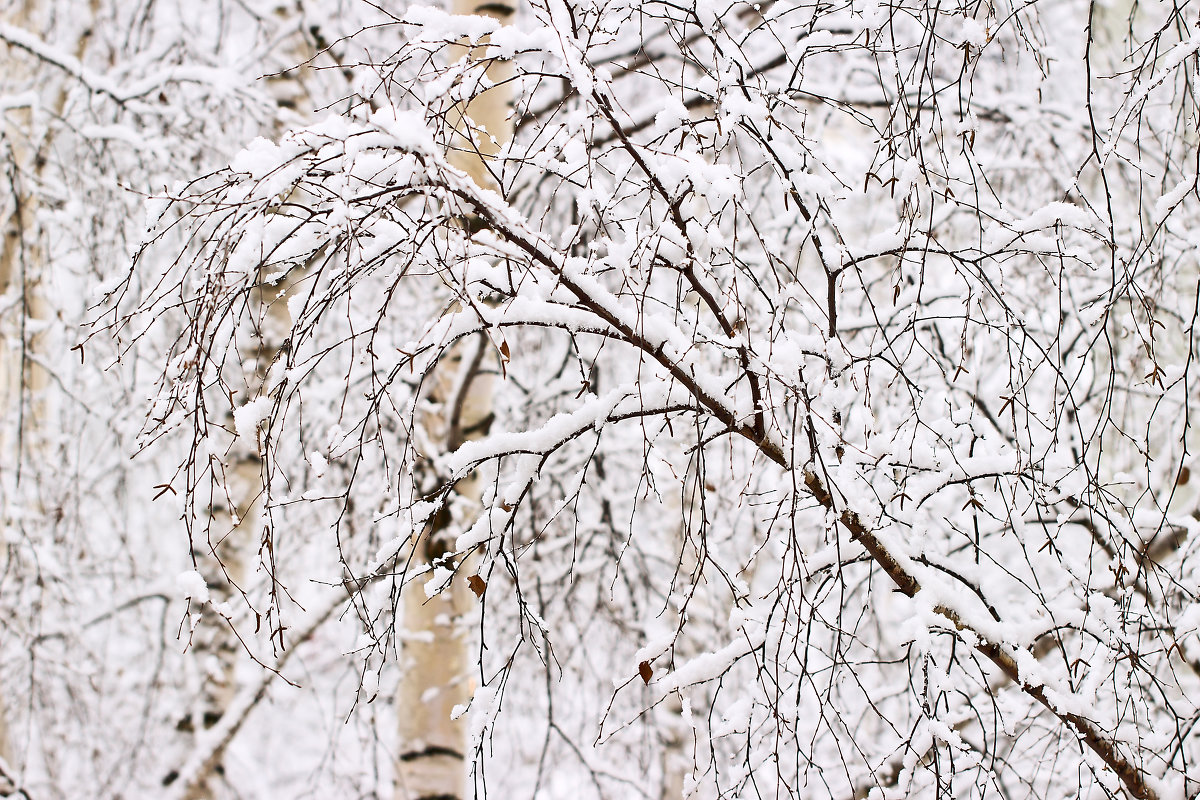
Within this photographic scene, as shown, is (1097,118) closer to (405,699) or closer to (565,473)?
(565,473)

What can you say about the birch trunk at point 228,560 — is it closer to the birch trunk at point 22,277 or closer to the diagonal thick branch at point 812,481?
the birch trunk at point 22,277

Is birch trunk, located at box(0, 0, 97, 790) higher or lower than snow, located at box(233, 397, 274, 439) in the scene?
higher

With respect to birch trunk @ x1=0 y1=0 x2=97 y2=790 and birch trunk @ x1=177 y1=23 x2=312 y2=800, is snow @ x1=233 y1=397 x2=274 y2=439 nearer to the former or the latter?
birch trunk @ x1=0 y1=0 x2=97 y2=790

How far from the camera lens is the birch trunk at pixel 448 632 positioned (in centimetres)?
261

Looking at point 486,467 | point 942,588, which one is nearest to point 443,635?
point 486,467

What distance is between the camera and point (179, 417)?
1080mm

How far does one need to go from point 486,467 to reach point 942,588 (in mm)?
2110

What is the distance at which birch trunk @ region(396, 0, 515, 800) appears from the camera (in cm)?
261

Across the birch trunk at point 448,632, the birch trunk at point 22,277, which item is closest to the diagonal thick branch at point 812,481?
the birch trunk at point 448,632

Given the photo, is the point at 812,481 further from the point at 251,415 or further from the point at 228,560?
the point at 228,560

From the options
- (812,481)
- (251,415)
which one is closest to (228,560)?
(251,415)

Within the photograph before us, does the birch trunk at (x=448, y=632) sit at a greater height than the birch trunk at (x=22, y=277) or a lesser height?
lesser

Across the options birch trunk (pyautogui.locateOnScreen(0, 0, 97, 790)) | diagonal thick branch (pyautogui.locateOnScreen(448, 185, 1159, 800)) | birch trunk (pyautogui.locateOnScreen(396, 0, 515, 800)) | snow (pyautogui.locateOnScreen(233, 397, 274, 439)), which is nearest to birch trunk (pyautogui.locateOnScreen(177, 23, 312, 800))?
birch trunk (pyautogui.locateOnScreen(0, 0, 97, 790))

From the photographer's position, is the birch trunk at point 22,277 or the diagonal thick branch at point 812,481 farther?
the birch trunk at point 22,277
